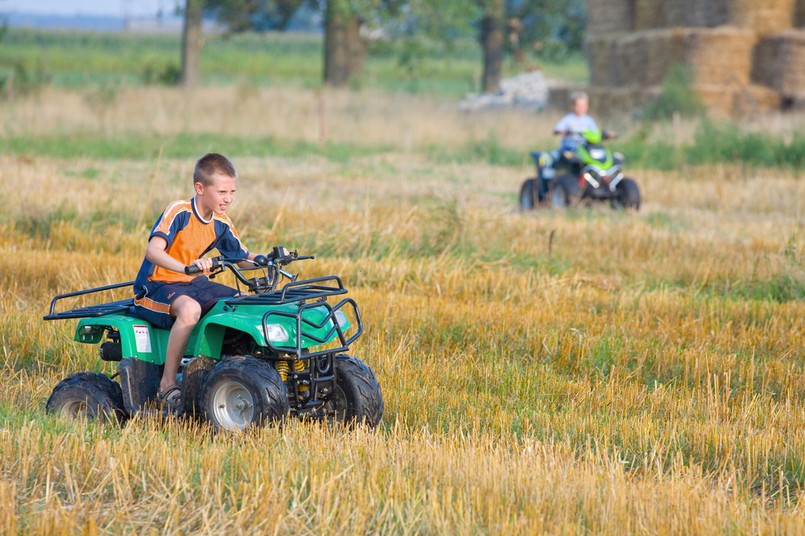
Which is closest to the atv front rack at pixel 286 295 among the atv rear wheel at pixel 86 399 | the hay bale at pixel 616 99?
the atv rear wheel at pixel 86 399

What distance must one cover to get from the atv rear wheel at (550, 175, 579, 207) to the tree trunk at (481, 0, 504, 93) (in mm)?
29148

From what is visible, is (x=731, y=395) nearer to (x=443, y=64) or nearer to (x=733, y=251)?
(x=733, y=251)

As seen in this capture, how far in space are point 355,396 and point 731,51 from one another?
2105 cm

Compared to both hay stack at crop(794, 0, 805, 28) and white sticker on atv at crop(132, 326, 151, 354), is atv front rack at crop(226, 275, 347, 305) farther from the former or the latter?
hay stack at crop(794, 0, 805, 28)

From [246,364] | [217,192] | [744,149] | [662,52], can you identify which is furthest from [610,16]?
[246,364]

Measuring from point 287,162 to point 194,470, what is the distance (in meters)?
17.6

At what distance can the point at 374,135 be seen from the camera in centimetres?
2880

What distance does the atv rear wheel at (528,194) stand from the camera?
1641 cm

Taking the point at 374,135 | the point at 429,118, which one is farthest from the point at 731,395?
the point at 429,118

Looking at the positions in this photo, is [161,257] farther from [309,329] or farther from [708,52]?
[708,52]

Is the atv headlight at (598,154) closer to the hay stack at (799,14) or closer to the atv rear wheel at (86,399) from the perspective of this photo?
the atv rear wheel at (86,399)

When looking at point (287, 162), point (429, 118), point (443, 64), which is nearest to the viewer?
point (287, 162)

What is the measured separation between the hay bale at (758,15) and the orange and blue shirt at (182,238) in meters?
21.4

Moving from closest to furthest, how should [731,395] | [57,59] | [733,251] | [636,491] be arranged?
[636,491] → [731,395] → [733,251] → [57,59]
